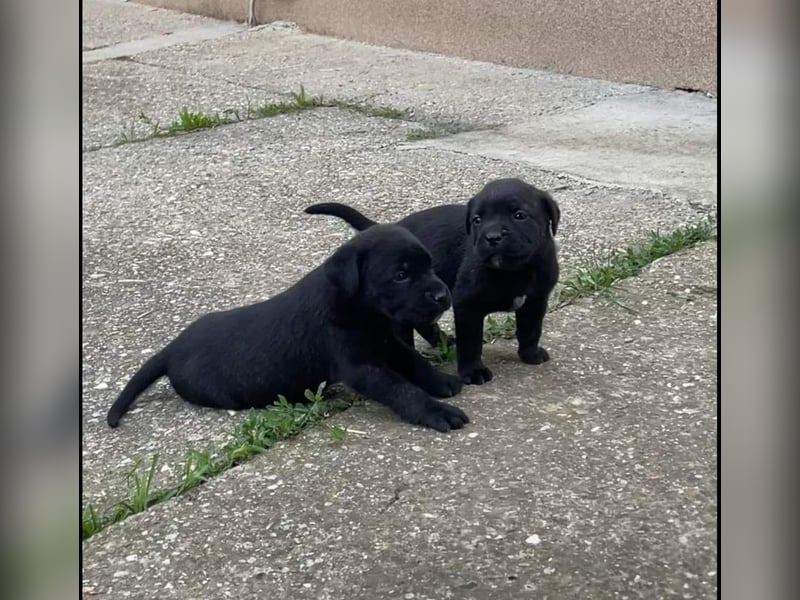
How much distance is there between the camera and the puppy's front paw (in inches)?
133

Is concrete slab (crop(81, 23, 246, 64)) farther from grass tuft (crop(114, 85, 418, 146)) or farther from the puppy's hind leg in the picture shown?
the puppy's hind leg

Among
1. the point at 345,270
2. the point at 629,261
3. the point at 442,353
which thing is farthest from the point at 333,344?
the point at 629,261

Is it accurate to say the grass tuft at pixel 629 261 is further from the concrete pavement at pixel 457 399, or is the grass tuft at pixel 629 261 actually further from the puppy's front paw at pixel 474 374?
the puppy's front paw at pixel 474 374

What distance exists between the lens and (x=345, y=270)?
126 inches

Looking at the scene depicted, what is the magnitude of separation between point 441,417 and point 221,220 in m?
2.32

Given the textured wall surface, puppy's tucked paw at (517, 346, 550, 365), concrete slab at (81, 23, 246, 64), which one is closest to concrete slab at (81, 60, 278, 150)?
concrete slab at (81, 23, 246, 64)

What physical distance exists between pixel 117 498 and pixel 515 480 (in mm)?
1036

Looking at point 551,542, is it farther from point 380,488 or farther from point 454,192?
point 454,192

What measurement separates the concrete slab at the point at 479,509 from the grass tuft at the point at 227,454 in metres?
0.05

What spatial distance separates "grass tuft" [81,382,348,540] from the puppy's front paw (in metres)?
0.37

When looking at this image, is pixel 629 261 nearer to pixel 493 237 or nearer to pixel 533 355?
pixel 533 355

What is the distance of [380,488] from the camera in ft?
9.11

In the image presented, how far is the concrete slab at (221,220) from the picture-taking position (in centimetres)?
346
